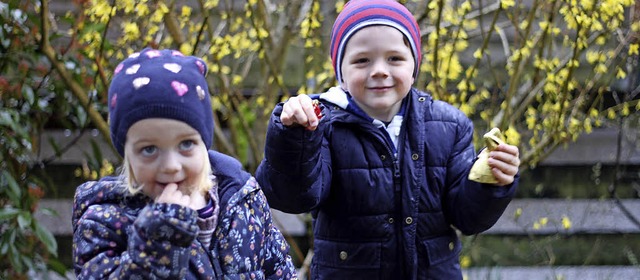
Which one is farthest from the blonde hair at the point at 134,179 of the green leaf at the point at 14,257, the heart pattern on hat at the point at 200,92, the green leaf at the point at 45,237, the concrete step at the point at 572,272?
the concrete step at the point at 572,272

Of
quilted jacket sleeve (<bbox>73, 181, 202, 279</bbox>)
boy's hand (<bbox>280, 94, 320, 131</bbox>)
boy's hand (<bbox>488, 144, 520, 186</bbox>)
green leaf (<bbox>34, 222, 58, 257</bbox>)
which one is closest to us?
quilted jacket sleeve (<bbox>73, 181, 202, 279</bbox>)

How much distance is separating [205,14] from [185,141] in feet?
6.02

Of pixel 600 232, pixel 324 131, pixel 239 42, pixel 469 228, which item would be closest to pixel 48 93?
pixel 239 42

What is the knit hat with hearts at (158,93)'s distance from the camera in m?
1.93

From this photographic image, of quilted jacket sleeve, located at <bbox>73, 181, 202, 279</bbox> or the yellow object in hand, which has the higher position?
the yellow object in hand

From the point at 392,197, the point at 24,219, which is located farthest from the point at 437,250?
the point at 24,219

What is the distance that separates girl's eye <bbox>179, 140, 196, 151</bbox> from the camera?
6.48 feet

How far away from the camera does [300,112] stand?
7.57 feet

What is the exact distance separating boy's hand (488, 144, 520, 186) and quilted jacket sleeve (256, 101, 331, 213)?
0.46 metres

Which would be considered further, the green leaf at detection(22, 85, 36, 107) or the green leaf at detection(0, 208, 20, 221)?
the green leaf at detection(22, 85, 36, 107)

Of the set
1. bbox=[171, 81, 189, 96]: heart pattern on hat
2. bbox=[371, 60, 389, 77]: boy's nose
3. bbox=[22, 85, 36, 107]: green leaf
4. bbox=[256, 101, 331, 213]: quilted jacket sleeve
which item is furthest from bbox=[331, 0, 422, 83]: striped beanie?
bbox=[22, 85, 36, 107]: green leaf

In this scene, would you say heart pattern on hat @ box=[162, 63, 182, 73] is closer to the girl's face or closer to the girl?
the girl

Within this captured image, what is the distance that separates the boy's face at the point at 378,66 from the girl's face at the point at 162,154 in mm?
694

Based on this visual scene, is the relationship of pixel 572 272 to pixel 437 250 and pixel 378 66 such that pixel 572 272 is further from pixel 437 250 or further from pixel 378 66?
pixel 378 66
